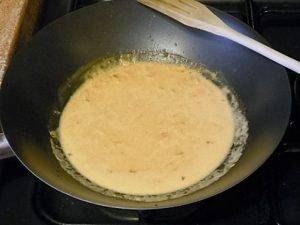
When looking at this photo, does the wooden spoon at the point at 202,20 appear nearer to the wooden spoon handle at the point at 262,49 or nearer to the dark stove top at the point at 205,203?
the wooden spoon handle at the point at 262,49

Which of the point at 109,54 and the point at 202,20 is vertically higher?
the point at 202,20

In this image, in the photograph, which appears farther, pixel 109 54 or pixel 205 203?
pixel 109 54

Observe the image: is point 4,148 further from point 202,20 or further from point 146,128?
point 202,20

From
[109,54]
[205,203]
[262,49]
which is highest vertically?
[262,49]

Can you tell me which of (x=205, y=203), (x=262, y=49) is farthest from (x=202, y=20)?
(x=205, y=203)

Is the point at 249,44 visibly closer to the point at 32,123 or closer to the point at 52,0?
the point at 32,123

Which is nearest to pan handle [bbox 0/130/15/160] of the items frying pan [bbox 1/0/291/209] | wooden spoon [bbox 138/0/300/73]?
frying pan [bbox 1/0/291/209]

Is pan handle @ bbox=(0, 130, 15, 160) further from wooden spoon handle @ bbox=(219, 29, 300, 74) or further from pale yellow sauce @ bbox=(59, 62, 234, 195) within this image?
wooden spoon handle @ bbox=(219, 29, 300, 74)
